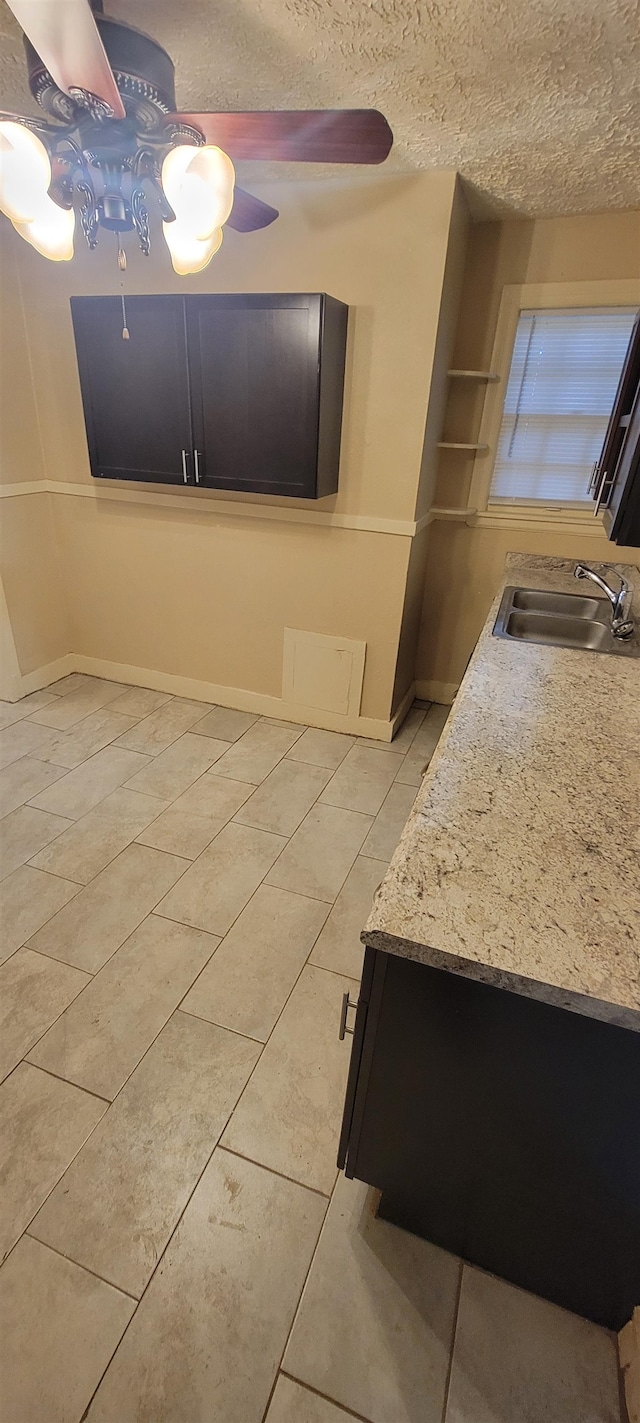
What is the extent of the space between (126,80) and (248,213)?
0.53 meters

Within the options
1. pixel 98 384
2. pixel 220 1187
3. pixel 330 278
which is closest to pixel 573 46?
pixel 330 278

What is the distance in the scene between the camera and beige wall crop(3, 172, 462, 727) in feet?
7.73

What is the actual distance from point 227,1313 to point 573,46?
2899 mm

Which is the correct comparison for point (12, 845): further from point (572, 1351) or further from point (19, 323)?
point (19, 323)

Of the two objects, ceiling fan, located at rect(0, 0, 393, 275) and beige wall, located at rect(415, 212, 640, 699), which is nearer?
ceiling fan, located at rect(0, 0, 393, 275)

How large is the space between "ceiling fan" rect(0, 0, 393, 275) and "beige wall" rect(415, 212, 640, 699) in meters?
1.66

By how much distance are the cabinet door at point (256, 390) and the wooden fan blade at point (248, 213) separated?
494 millimetres

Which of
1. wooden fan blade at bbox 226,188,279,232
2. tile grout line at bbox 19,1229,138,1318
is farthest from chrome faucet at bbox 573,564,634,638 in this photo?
tile grout line at bbox 19,1229,138,1318

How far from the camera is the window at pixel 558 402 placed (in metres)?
2.66

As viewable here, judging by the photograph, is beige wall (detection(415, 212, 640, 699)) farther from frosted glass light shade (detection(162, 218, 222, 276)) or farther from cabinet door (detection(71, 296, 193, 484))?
frosted glass light shade (detection(162, 218, 222, 276))

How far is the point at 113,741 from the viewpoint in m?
3.03

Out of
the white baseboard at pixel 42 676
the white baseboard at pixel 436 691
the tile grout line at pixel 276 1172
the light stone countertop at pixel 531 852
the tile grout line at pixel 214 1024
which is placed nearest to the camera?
the light stone countertop at pixel 531 852

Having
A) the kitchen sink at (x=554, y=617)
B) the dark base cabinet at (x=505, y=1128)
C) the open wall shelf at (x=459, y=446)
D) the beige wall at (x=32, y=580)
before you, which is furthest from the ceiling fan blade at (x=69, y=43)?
the beige wall at (x=32, y=580)

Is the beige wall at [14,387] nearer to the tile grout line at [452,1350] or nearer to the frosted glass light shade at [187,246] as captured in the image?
the frosted glass light shade at [187,246]
